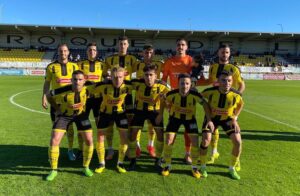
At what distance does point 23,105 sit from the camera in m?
12.5

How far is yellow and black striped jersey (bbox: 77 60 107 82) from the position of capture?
6.38 m

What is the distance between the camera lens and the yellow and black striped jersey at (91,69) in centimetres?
638

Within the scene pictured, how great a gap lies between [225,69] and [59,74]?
119 inches

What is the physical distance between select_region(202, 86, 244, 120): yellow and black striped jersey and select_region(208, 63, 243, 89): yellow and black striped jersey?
21.5 inches

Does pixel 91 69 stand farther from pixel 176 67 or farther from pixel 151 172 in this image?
pixel 151 172

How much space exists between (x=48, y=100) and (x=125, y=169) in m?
1.72

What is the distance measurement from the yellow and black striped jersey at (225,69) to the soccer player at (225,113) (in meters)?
0.56

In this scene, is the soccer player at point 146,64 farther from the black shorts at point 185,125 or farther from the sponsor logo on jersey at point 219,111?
the sponsor logo on jersey at point 219,111

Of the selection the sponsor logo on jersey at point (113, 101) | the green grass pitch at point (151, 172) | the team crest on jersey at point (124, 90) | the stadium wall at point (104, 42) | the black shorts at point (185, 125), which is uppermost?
the stadium wall at point (104, 42)

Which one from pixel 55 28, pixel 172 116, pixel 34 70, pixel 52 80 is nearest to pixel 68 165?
pixel 52 80

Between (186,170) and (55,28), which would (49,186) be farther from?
(55,28)

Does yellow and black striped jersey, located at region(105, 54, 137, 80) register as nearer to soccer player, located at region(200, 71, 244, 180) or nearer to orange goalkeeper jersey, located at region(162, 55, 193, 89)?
orange goalkeeper jersey, located at region(162, 55, 193, 89)

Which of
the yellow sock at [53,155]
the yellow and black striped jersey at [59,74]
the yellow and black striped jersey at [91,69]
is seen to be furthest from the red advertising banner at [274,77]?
the yellow sock at [53,155]

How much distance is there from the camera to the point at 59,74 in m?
5.89
